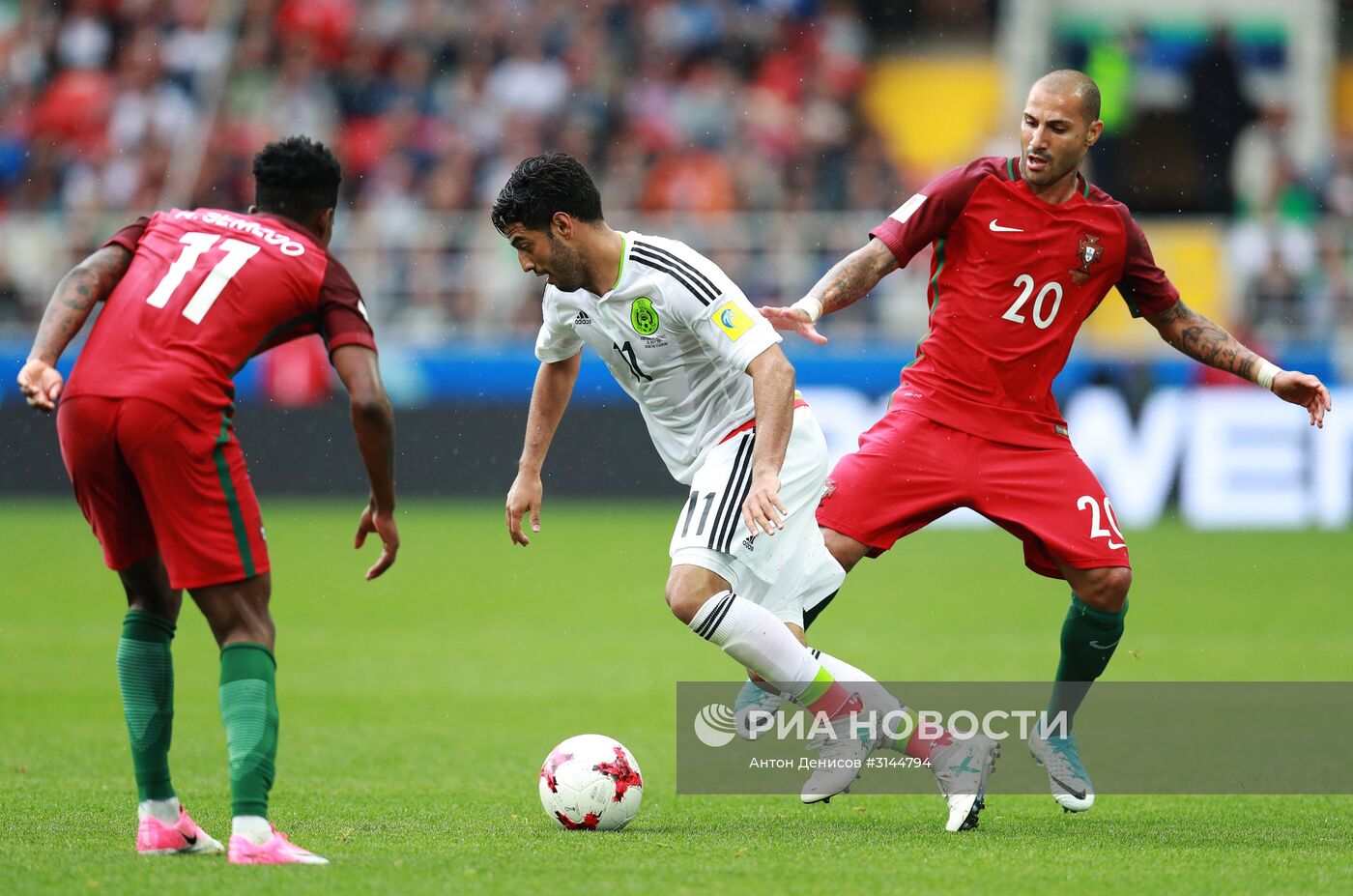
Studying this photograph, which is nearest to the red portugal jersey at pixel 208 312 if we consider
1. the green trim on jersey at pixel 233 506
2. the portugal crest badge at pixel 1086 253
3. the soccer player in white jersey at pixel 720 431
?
the green trim on jersey at pixel 233 506

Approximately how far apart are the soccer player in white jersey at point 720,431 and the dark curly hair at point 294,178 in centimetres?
55

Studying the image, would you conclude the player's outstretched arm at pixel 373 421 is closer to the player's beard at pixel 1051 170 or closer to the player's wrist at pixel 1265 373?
the player's beard at pixel 1051 170

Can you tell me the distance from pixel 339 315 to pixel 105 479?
2.68 feet

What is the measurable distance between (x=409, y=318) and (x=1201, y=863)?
14155 millimetres

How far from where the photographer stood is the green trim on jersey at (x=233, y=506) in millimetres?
4902

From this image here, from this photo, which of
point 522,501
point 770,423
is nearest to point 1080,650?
point 770,423

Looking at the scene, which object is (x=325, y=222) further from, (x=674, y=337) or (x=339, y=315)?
(x=674, y=337)

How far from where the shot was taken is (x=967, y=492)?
632 centimetres

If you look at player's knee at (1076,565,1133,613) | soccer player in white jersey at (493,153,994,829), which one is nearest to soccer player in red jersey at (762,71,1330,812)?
player's knee at (1076,565,1133,613)

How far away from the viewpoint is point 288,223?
5.21 metres

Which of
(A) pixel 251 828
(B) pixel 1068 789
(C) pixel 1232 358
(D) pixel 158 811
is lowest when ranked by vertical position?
(B) pixel 1068 789

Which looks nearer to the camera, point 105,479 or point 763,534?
point 105,479

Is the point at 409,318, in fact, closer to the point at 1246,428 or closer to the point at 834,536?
the point at 1246,428

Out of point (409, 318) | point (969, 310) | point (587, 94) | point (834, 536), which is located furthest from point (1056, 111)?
point (587, 94)
